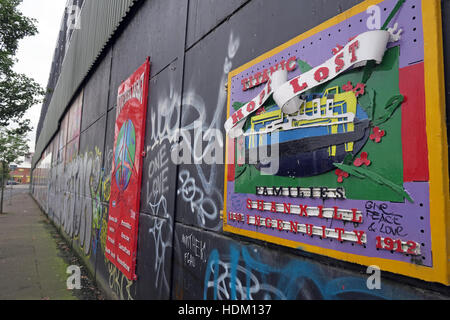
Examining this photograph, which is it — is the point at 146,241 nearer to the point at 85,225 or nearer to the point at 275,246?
the point at 275,246

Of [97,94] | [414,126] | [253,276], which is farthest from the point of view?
[97,94]

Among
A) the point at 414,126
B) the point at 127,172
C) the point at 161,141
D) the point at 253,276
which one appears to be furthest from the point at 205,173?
the point at 127,172

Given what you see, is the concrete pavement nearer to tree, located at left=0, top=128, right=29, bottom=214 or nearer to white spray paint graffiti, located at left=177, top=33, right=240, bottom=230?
white spray paint graffiti, located at left=177, top=33, right=240, bottom=230

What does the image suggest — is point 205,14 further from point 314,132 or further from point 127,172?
point 127,172

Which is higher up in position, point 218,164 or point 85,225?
point 218,164

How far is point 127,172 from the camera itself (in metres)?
4.58

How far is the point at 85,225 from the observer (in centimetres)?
711

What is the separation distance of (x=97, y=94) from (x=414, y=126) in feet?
24.2

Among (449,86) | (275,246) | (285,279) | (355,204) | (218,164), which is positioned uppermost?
(449,86)

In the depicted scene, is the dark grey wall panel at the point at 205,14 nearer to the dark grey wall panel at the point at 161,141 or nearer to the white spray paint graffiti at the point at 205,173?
the white spray paint graffiti at the point at 205,173

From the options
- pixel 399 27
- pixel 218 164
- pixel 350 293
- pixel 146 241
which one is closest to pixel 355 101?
pixel 399 27

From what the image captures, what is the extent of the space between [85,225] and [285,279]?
6.62m

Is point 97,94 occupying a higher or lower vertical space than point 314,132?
higher

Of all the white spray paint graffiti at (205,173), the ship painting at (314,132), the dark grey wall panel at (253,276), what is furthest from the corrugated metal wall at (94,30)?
the dark grey wall panel at (253,276)
